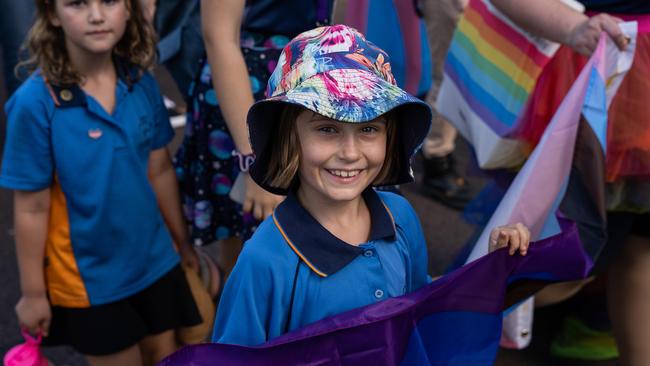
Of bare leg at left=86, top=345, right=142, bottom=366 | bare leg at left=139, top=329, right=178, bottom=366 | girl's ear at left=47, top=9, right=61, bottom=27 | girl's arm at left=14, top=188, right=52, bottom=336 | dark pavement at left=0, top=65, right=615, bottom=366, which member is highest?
girl's ear at left=47, top=9, right=61, bottom=27

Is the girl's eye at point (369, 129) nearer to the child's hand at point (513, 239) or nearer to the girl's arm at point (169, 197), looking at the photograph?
the child's hand at point (513, 239)

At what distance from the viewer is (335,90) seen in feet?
5.07

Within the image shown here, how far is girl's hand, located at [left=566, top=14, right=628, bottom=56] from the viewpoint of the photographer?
215cm

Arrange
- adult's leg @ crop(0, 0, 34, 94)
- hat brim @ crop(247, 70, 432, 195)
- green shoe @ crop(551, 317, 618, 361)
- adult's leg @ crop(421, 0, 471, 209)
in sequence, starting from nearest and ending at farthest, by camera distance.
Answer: hat brim @ crop(247, 70, 432, 195) → green shoe @ crop(551, 317, 618, 361) → adult's leg @ crop(0, 0, 34, 94) → adult's leg @ crop(421, 0, 471, 209)

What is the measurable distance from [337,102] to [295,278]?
1.20 ft

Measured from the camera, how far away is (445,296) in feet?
5.60

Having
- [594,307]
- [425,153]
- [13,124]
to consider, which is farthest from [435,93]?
[13,124]

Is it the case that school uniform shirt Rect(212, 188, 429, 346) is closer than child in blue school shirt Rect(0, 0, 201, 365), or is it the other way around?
school uniform shirt Rect(212, 188, 429, 346)

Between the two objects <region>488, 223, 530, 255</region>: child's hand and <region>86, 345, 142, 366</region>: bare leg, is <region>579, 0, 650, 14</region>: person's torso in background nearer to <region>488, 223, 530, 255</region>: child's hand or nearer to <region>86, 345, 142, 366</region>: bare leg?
<region>488, 223, 530, 255</region>: child's hand

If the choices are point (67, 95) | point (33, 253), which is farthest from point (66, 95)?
point (33, 253)

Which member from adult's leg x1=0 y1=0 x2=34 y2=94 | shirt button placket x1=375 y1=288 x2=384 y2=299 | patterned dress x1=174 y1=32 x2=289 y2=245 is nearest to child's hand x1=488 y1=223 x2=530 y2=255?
shirt button placket x1=375 y1=288 x2=384 y2=299

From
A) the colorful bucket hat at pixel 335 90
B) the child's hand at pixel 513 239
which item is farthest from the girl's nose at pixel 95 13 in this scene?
the child's hand at pixel 513 239

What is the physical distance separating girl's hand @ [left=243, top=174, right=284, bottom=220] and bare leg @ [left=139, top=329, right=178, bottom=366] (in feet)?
2.49

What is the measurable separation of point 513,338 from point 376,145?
1383 mm
